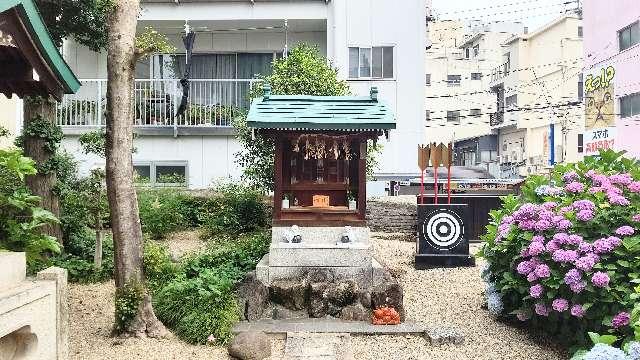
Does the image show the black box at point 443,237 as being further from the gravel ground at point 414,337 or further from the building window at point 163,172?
the building window at point 163,172

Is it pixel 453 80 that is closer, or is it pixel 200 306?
pixel 200 306

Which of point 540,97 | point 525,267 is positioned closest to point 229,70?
point 525,267

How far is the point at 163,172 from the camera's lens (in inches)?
824

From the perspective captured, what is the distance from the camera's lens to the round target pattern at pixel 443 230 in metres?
15.1

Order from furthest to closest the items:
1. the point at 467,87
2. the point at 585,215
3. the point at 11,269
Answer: the point at 467,87 → the point at 585,215 → the point at 11,269

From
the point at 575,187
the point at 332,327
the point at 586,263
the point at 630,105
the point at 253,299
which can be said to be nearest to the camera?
the point at 586,263

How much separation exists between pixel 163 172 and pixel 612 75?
79.5ft

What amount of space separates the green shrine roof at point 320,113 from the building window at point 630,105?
2335cm

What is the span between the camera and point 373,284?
11406mm

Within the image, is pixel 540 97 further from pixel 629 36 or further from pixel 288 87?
pixel 288 87

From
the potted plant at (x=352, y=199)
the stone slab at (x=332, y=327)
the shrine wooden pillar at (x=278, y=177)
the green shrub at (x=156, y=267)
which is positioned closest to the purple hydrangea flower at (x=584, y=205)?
the stone slab at (x=332, y=327)

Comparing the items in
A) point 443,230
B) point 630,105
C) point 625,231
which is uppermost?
point 630,105

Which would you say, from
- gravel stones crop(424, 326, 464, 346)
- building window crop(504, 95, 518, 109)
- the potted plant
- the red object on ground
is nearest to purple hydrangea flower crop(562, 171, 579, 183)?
gravel stones crop(424, 326, 464, 346)

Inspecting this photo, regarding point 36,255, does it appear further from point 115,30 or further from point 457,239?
point 457,239
